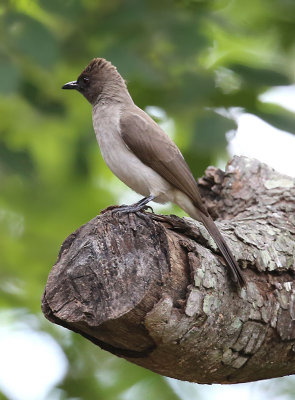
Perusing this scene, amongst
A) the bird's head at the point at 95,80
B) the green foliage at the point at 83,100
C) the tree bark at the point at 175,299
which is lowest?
the tree bark at the point at 175,299

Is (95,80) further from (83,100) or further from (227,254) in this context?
(227,254)

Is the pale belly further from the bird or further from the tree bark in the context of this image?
the tree bark

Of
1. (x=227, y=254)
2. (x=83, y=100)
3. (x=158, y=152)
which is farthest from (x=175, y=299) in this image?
(x=83, y=100)

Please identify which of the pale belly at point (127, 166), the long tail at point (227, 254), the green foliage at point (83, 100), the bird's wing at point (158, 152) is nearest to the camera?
the long tail at point (227, 254)

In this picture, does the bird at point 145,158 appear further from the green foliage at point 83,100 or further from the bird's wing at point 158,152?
the green foliage at point 83,100

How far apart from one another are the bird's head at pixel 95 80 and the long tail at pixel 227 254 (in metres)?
2.04

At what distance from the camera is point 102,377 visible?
6.29 m

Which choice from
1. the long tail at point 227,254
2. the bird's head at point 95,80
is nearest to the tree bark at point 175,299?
the long tail at point 227,254

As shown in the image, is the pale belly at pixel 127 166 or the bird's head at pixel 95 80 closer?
the pale belly at pixel 127 166

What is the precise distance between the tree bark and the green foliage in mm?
1398

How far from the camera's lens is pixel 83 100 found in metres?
6.47

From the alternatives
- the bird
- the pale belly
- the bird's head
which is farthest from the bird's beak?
the pale belly

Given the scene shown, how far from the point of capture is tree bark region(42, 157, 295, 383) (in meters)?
3.30

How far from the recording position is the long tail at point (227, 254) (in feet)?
12.2
